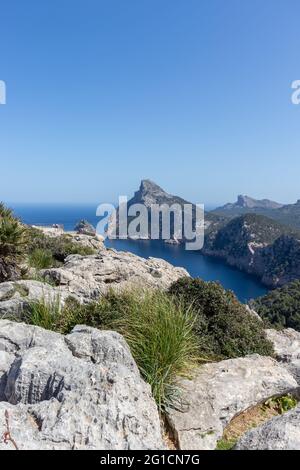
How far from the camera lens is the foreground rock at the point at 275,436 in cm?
287

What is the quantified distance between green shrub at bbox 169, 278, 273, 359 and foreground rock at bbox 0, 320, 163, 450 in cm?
233

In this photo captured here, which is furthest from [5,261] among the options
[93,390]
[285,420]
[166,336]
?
[285,420]

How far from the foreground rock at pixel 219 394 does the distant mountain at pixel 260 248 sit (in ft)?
347

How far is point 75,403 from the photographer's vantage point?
304 centimetres

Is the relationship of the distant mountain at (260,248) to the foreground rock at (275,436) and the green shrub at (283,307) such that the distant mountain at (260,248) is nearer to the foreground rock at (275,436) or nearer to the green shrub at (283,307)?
the green shrub at (283,307)

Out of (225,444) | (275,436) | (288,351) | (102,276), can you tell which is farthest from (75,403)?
(102,276)

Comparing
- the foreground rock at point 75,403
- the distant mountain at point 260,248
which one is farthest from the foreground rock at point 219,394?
the distant mountain at point 260,248

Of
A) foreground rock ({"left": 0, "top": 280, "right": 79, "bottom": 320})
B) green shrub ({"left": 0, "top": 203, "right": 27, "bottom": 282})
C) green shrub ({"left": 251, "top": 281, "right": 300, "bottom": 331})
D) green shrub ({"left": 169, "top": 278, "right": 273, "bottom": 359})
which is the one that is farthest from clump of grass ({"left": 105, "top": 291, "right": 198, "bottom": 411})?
green shrub ({"left": 251, "top": 281, "right": 300, "bottom": 331})

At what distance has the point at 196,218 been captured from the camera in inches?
6796

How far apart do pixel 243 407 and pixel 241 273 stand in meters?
121

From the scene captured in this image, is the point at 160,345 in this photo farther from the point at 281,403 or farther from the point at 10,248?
the point at 10,248

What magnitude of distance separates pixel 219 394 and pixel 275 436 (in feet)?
4.86

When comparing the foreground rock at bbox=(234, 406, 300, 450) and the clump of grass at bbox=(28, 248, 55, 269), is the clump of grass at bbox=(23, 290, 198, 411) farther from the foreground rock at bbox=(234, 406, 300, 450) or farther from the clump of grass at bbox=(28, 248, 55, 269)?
the clump of grass at bbox=(28, 248, 55, 269)
